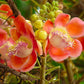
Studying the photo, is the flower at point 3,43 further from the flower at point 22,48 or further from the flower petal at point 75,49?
the flower petal at point 75,49

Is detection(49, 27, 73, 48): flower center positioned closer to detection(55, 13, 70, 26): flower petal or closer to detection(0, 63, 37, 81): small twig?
detection(55, 13, 70, 26): flower petal

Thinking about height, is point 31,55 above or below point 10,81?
above

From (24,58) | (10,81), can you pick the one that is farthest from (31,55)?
(10,81)

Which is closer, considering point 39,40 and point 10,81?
point 39,40

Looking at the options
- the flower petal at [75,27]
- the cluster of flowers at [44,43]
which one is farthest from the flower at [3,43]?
the flower petal at [75,27]

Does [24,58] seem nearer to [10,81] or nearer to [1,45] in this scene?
[1,45]

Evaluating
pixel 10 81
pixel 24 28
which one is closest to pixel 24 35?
pixel 24 28

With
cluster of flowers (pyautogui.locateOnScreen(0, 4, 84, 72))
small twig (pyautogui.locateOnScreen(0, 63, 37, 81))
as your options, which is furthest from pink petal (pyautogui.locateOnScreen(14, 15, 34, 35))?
small twig (pyautogui.locateOnScreen(0, 63, 37, 81))
